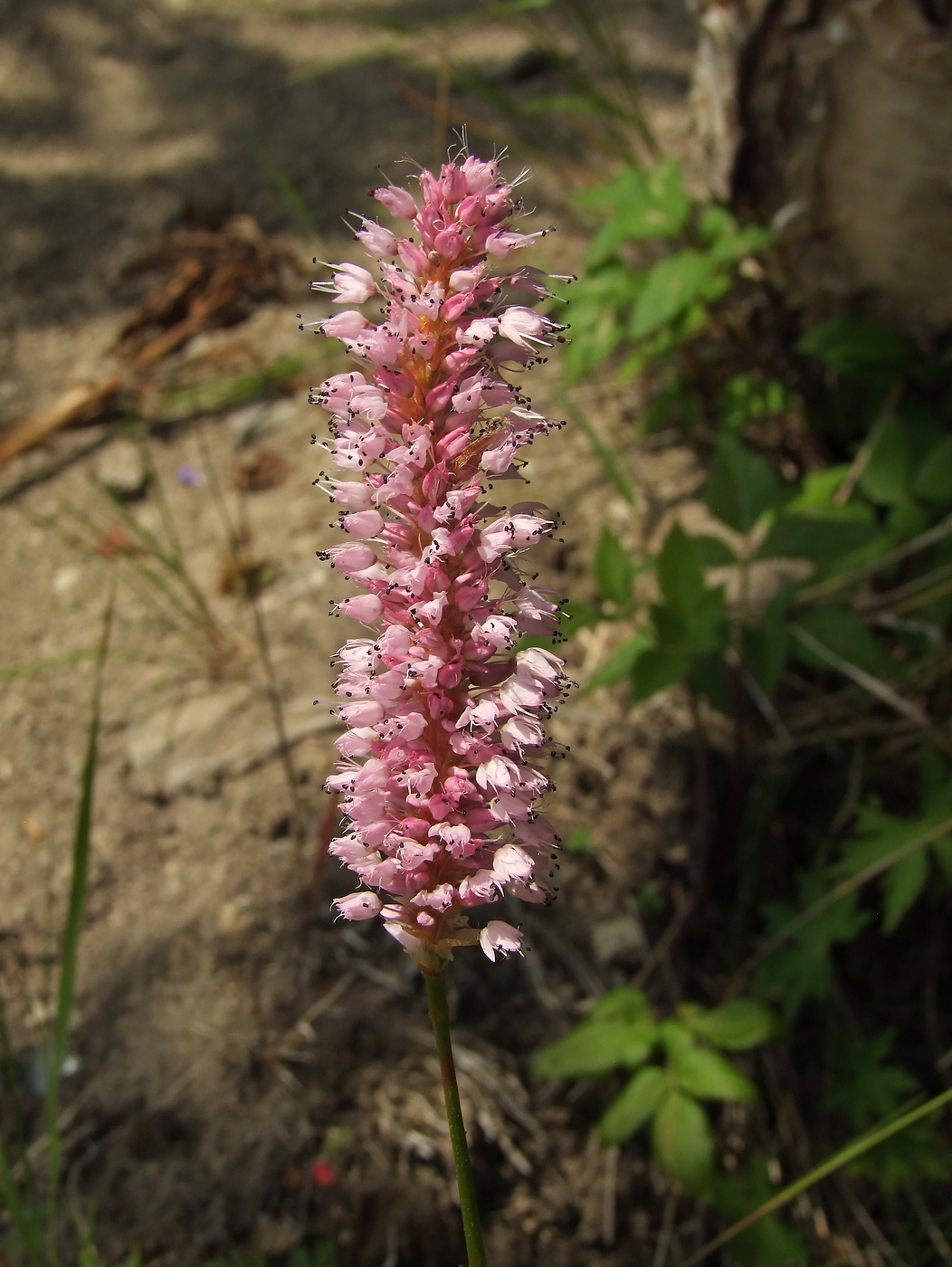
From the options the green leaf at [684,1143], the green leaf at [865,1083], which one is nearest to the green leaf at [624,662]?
the green leaf at [684,1143]

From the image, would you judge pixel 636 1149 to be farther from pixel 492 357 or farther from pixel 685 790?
pixel 492 357

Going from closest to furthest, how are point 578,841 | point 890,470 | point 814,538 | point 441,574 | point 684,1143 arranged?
point 441,574 → point 684,1143 → point 814,538 → point 890,470 → point 578,841

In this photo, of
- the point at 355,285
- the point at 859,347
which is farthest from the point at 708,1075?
the point at 859,347

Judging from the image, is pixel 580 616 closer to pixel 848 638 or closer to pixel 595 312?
pixel 848 638

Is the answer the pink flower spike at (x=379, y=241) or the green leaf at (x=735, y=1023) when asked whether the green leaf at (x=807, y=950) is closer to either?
the green leaf at (x=735, y=1023)

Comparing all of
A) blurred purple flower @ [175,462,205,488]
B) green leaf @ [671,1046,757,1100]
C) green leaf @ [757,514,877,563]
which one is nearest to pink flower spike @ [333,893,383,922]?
green leaf @ [671,1046,757,1100]
